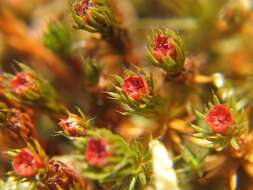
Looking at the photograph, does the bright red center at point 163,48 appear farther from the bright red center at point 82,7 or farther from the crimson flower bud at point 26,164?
the crimson flower bud at point 26,164

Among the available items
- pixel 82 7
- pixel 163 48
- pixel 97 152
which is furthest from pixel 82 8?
pixel 97 152

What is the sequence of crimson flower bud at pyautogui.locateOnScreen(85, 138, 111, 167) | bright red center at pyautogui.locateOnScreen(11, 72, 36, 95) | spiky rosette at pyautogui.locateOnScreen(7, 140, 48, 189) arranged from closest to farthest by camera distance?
crimson flower bud at pyautogui.locateOnScreen(85, 138, 111, 167) → spiky rosette at pyautogui.locateOnScreen(7, 140, 48, 189) → bright red center at pyautogui.locateOnScreen(11, 72, 36, 95)

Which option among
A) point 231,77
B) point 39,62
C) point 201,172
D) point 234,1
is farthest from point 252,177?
point 39,62

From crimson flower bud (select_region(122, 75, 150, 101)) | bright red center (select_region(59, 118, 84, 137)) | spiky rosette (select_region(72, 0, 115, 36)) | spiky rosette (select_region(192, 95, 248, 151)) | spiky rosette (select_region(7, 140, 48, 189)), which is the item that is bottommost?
spiky rosette (select_region(7, 140, 48, 189))

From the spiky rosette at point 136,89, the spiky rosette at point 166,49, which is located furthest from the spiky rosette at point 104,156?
the spiky rosette at point 166,49

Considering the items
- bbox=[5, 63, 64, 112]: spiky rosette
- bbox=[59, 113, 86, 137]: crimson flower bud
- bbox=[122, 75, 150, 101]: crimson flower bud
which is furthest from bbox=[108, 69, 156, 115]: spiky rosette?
bbox=[5, 63, 64, 112]: spiky rosette

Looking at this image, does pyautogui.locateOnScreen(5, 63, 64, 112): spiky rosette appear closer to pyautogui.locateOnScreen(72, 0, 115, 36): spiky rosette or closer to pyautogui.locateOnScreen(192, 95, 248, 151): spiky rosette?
pyautogui.locateOnScreen(72, 0, 115, 36): spiky rosette

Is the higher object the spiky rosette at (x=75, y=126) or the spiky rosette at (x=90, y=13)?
the spiky rosette at (x=90, y=13)
